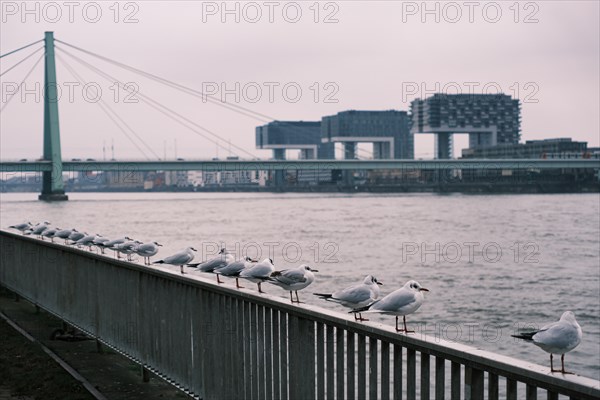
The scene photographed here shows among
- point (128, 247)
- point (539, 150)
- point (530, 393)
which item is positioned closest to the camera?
point (530, 393)

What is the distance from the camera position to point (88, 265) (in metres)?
8.59

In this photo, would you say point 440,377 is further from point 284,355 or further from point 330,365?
point 284,355

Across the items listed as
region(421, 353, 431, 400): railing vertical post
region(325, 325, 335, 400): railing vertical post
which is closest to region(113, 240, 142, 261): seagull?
region(325, 325, 335, 400): railing vertical post

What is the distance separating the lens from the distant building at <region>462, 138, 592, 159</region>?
554 feet

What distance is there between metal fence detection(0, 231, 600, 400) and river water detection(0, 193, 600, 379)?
31.9 feet

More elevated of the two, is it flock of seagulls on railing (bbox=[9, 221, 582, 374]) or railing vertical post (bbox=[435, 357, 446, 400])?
flock of seagulls on railing (bbox=[9, 221, 582, 374])

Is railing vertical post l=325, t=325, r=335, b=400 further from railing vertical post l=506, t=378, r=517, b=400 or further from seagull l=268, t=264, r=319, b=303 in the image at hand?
railing vertical post l=506, t=378, r=517, b=400

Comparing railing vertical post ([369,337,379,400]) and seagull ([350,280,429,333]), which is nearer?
railing vertical post ([369,337,379,400])

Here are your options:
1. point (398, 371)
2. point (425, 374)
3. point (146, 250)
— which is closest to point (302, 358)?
point (398, 371)

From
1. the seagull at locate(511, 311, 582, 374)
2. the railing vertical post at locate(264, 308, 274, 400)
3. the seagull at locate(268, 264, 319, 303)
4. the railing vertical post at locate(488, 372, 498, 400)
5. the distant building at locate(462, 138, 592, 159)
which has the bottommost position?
the railing vertical post at locate(264, 308, 274, 400)

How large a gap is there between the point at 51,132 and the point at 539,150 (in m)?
114

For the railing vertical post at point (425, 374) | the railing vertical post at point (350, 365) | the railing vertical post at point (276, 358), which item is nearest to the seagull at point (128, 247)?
the railing vertical post at point (276, 358)

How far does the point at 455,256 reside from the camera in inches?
1699

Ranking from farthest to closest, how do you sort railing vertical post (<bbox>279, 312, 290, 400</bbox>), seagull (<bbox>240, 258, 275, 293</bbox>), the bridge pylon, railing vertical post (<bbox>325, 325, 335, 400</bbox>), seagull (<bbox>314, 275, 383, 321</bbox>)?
the bridge pylon → seagull (<bbox>240, 258, 275, 293</bbox>) → seagull (<bbox>314, 275, 383, 321</bbox>) → railing vertical post (<bbox>279, 312, 290, 400</bbox>) → railing vertical post (<bbox>325, 325, 335, 400</bbox>)
